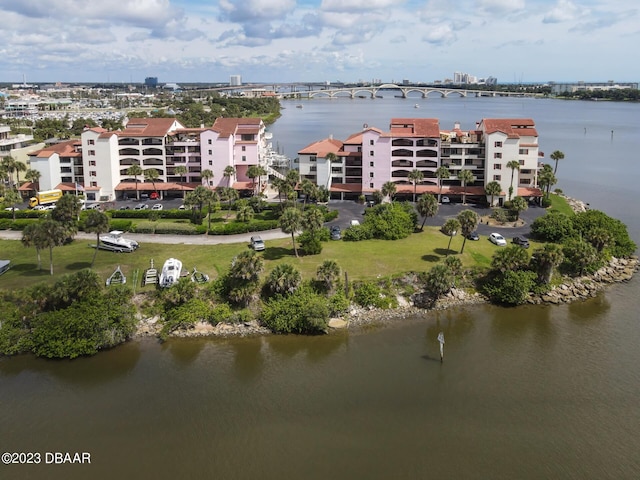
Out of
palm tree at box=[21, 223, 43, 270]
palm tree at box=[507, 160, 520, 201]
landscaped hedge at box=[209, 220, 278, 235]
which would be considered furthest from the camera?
palm tree at box=[507, 160, 520, 201]

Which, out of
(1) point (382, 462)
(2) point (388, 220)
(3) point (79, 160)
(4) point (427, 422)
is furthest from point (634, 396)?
(3) point (79, 160)

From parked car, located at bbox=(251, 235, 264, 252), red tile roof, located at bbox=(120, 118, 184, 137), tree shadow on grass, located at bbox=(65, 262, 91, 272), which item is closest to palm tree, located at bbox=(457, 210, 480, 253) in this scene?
parked car, located at bbox=(251, 235, 264, 252)

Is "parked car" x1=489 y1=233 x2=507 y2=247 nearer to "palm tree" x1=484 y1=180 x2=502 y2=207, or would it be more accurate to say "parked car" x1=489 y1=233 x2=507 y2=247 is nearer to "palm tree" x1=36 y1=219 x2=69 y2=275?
"palm tree" x1=484 y1=180 x2=502 y2=207

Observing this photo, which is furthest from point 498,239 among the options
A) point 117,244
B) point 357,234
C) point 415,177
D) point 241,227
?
point 117,244

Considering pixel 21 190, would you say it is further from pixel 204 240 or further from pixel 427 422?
pixel 427 422

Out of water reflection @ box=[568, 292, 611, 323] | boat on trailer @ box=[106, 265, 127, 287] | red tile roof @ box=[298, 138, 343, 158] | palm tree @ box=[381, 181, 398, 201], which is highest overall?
red tile roof @ box=[298, 138, 343, 158]

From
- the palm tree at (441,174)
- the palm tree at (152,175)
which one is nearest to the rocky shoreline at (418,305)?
the palm tree at (441,174)
